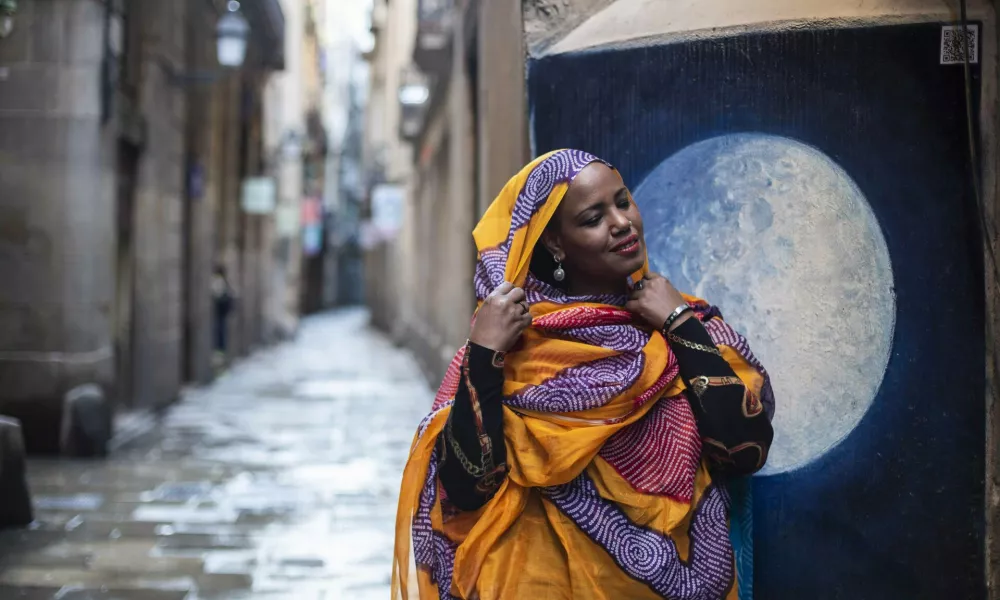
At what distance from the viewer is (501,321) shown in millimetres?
2061

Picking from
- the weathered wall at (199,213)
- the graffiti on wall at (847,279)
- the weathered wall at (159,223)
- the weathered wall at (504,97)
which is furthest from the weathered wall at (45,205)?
the graffiti on wall at (847,279)

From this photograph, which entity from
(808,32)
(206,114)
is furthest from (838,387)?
(206,114)

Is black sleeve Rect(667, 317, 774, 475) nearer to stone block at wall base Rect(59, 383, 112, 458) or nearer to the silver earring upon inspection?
the silver earring

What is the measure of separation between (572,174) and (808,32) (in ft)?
4.13

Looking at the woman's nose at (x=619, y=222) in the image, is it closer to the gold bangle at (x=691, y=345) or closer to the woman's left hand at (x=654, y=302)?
the woman's left hand at (x=654, y=302)

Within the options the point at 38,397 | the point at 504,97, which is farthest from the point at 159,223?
the point at 504,97

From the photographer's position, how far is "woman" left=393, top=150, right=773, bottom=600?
2.07m

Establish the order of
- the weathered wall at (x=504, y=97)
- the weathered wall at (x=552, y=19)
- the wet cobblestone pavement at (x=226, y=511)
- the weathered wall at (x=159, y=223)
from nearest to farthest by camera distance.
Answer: the weathered wall at (x=552, y=19) → the weathered wall at (x=504, y=97) → the wet cobblestone pavement at (x=226, y=511) → the weathered wall at (x=159, y=223)

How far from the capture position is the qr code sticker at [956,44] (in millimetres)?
2865

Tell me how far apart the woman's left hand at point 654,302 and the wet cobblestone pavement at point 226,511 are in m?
3.02

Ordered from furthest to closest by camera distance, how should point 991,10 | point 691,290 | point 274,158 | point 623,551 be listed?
point 274,158 < point 691,290 < point 991,10 < point 623,551

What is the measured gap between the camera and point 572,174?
84.9 inches

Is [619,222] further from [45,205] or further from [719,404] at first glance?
[45,205]

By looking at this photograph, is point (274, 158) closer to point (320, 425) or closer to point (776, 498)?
point (320, 425)
